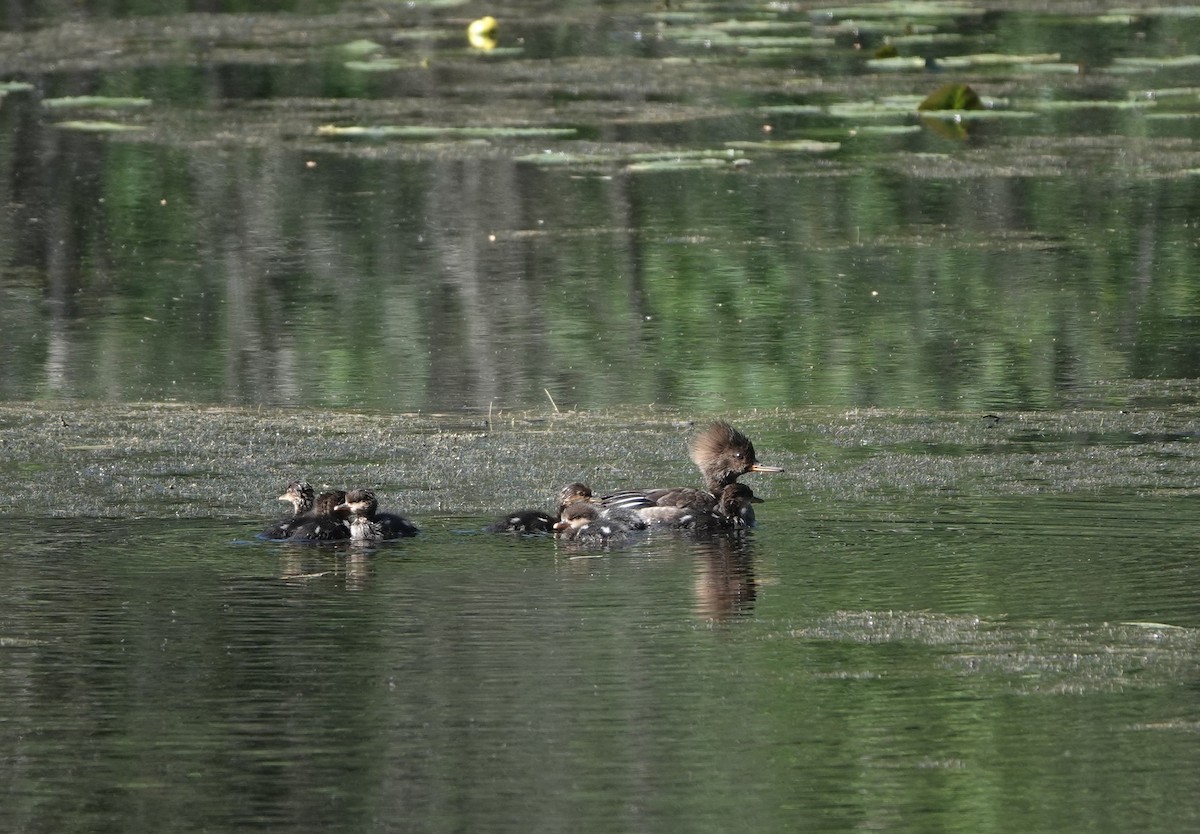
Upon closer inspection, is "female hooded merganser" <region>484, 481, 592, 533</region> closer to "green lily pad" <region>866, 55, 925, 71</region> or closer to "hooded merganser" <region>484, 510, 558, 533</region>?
"hooded merganser" <region>484, 510, 558, 533</region>

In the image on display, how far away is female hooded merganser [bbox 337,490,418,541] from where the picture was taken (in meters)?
7.88

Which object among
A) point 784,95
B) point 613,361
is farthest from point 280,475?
point 784,95

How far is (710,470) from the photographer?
334 inches

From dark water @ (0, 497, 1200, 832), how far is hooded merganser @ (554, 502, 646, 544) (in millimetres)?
76

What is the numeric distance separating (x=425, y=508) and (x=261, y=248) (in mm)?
5531

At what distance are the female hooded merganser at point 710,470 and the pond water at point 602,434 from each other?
161 millimetres

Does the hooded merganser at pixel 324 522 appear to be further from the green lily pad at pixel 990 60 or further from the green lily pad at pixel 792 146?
the green lily pad at pixel 990 60

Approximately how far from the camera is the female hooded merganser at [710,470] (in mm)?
8149

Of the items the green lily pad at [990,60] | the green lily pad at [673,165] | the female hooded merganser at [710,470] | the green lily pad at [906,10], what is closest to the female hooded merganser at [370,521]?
the female hooded merganser at [710,470]

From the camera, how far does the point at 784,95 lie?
1828 centimetres

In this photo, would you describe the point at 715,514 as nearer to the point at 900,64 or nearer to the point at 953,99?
the point at 953,99

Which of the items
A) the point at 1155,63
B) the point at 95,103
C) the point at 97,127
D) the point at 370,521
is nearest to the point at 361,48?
the point at 95,103

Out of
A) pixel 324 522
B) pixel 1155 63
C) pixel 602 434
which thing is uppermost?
pixel 1155 63

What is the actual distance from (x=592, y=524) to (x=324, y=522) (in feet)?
2.74
